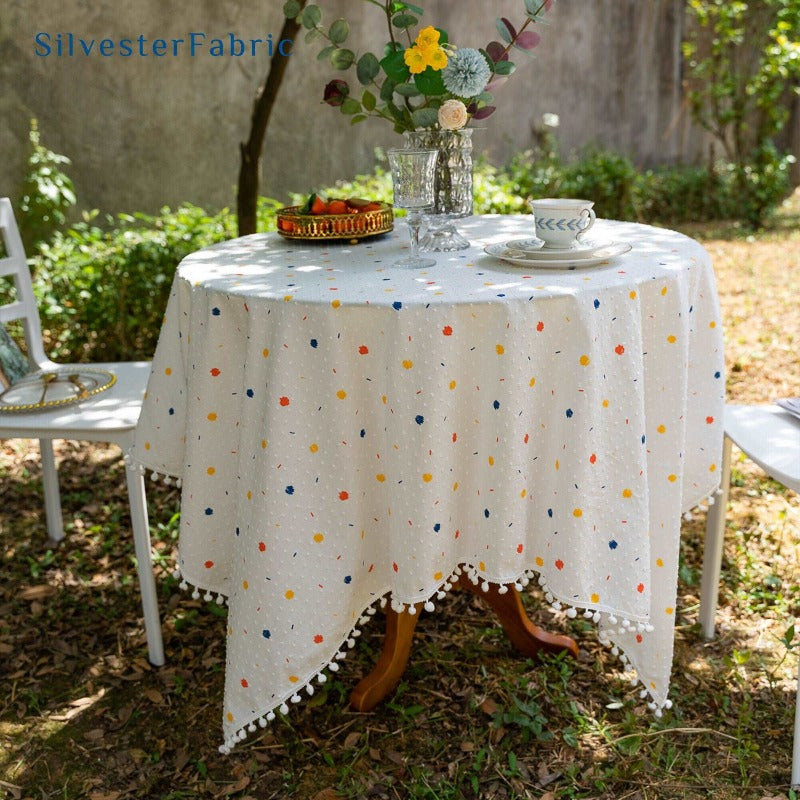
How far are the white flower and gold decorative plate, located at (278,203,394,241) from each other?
36 centimetres

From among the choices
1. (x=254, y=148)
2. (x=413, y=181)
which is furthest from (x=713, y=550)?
(x=254, y=148)

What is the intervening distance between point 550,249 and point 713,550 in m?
0.95

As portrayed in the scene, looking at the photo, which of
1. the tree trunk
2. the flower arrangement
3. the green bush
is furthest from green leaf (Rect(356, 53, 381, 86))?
the green bush

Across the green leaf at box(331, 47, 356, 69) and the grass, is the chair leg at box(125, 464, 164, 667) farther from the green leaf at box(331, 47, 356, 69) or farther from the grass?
the green leaf at box(331, 47, 356, 69)

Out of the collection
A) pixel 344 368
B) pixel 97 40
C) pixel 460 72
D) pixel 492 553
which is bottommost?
pixel 492 553

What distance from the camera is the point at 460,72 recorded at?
2043 millimetres

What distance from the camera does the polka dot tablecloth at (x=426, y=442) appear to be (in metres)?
1.67

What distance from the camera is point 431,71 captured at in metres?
2.07

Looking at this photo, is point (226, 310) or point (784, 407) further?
point (784, 407)

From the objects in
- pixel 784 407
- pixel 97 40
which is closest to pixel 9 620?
pixel 784 407

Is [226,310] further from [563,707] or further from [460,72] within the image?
[563,707]

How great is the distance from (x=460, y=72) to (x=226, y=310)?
2.50 feet

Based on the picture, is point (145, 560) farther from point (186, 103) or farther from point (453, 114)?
point (186, 103)

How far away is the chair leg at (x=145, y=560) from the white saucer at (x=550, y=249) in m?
1.03
